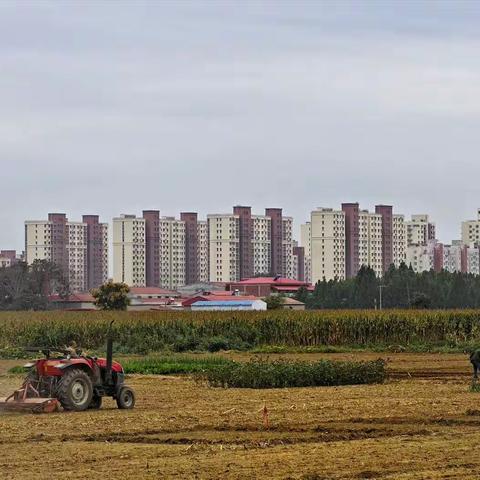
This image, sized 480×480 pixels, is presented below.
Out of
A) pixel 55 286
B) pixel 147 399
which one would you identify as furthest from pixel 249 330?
pixel 55 286

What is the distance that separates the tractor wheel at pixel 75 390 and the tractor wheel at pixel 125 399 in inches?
29.8

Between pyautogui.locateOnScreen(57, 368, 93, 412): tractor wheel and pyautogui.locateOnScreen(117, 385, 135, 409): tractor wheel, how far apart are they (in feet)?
2.49

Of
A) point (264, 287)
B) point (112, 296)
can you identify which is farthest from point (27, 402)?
point (264, 287)

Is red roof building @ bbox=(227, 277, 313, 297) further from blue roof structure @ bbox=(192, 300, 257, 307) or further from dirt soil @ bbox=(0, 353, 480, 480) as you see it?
dirt soil @ bbox=(0, 353, 480, 480)

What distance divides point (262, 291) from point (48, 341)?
101400mm

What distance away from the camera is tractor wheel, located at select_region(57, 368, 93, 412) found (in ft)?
81.6

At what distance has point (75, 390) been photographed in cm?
2520

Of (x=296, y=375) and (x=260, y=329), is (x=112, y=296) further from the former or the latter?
(x=296, y=375)

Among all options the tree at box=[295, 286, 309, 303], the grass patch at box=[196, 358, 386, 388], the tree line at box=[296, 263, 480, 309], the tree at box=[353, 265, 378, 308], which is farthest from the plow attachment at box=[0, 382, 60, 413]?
the tree at box=[295, 286, 309, 303]

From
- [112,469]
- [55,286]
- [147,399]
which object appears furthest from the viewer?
[55,286]

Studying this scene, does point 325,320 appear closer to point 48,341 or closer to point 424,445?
point 48,341

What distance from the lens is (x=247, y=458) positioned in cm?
1781

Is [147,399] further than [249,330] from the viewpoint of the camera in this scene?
No

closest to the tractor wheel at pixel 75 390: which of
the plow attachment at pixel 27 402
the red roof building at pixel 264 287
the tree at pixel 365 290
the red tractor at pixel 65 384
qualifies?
the red tractor at pixel 65 384
